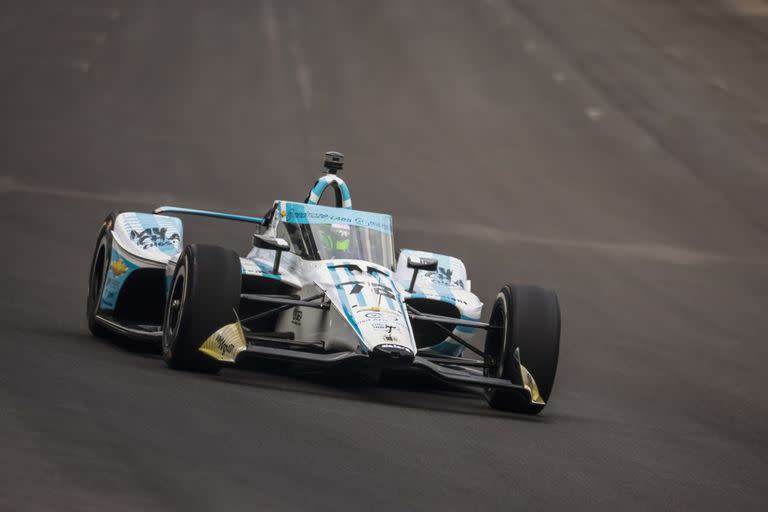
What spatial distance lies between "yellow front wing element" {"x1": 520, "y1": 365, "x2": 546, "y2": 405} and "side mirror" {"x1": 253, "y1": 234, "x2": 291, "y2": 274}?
2.02 metres

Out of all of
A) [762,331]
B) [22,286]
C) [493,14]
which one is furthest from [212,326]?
[493,14]

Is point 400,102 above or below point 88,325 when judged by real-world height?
above

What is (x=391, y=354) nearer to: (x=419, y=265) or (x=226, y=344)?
(x=226, y=344)

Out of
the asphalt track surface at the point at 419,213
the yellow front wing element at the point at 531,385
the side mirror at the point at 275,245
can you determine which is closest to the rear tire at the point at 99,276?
the asphalt track surface at the point at 419,213

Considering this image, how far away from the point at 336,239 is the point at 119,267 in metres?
2.31

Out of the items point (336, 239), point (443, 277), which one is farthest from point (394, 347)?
point (443, 277)

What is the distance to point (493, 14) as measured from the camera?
138 ft

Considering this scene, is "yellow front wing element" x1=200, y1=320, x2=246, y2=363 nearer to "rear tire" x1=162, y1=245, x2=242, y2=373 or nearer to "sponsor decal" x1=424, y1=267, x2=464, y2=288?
"rear tire" x1=162, y1=245, x2=242, y2=373

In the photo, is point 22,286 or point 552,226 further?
point 552,226

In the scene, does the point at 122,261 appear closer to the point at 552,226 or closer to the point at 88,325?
the point at 88,325

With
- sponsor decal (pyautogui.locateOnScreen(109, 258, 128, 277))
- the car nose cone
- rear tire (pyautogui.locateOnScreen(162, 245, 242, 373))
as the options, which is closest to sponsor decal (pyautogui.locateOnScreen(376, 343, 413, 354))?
the car nose cone

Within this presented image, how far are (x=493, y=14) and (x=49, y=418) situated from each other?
35.7 m

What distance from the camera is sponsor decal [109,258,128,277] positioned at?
12445mm

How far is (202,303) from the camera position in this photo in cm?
993
